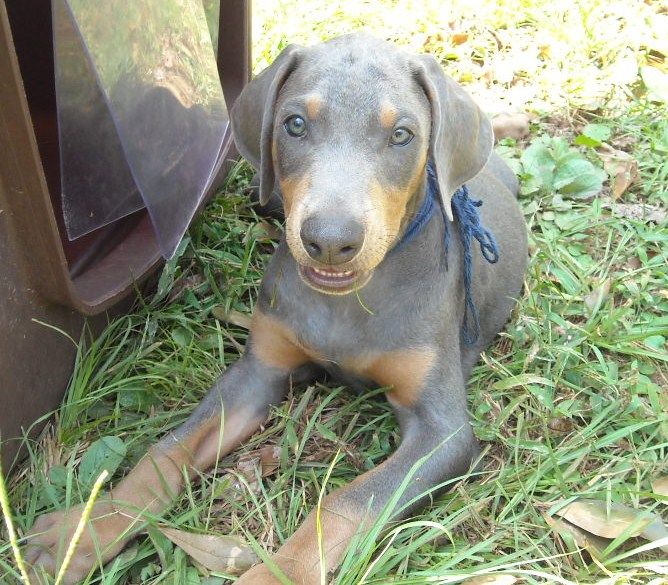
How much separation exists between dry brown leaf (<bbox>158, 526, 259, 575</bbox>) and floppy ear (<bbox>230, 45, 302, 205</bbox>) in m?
1.36

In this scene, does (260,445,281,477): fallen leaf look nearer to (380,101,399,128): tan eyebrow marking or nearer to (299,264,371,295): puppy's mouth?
(299,264,371,295): puppy's mouth

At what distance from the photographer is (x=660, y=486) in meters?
3.42

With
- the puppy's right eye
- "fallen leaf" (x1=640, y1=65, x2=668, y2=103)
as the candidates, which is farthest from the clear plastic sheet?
"fallen leaf" (x1=640, y1=65, x2=668, y2=103)

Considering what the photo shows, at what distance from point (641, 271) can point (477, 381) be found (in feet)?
4.06

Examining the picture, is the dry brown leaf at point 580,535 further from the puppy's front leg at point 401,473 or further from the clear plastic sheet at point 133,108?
the clear plastic sheet at point 133,108

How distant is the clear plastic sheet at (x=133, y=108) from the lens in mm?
3580

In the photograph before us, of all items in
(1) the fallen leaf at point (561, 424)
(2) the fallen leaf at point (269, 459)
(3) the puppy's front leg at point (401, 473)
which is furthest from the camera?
(1) the fallen leaf at point (561, 424)

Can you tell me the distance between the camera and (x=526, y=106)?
598 centimetres

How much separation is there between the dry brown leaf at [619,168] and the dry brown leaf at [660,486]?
7.32 feet

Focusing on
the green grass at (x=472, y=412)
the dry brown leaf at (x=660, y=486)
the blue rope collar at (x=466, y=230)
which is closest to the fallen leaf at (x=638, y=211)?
the green grass at (x=472, y=412)

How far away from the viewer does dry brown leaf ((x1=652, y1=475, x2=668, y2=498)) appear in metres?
3.39

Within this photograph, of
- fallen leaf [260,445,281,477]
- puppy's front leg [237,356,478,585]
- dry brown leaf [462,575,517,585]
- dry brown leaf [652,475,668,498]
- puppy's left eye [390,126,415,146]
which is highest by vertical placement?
puppy's left eye [390,126,415,146]

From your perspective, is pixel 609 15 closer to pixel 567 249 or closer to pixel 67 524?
pixel 567 249

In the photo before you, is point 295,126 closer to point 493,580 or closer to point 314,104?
point 314,104
